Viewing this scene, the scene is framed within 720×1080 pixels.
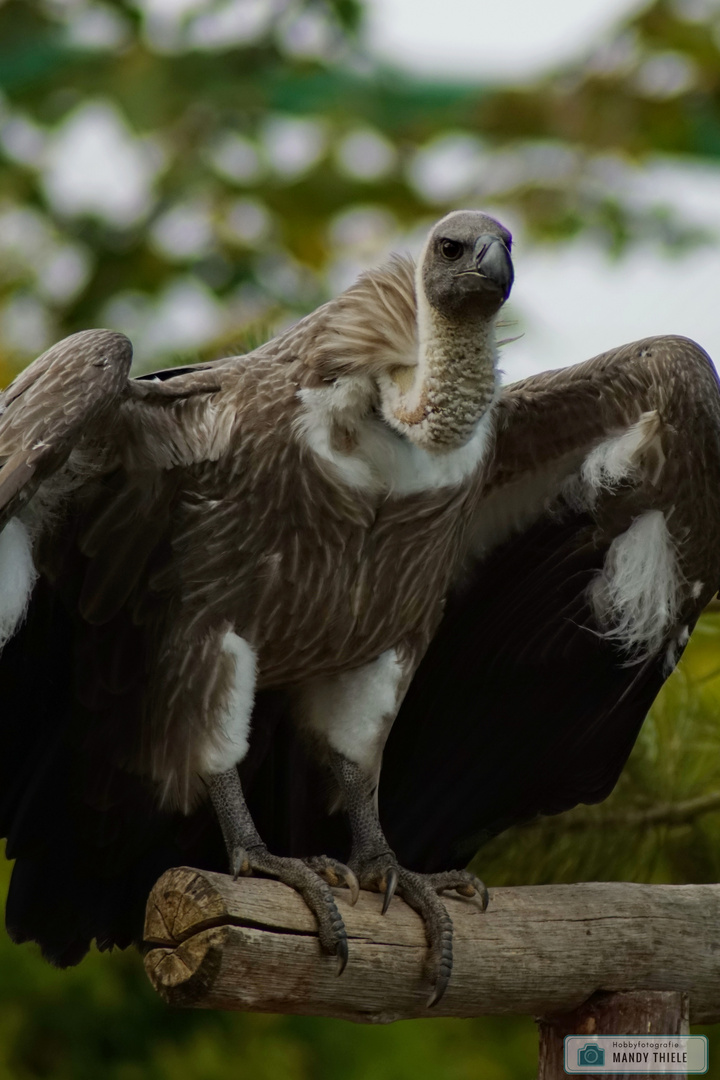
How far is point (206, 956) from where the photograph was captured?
1946 mm

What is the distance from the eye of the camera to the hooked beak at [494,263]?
2.03 metres

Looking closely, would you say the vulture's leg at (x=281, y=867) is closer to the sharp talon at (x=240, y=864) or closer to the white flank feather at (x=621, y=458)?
the sharp talon at (x=240, y=864)

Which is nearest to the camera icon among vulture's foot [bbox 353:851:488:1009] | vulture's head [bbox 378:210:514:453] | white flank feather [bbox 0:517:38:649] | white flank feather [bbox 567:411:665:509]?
vulture's foot [bbox 353:851:488:1009]

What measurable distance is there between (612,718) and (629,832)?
479mm

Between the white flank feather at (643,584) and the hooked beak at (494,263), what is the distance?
2.31ft

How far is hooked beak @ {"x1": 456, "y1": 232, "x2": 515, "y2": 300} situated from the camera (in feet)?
6.66

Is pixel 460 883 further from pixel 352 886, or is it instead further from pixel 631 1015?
pixel 631 1015

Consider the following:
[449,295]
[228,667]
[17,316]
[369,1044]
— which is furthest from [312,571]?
[17,316]

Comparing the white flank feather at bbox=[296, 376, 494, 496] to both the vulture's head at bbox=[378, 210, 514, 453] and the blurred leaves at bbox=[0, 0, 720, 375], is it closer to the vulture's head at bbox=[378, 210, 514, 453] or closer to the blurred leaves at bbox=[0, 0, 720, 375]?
the vulture's head at bbox=[378, 210, 514, 453]

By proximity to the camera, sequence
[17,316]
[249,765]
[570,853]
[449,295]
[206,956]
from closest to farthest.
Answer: [206,956] → [449,295] → [249,765] → [570,853] → [17,316]

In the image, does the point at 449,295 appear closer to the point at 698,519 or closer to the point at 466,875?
the point at 698,519
